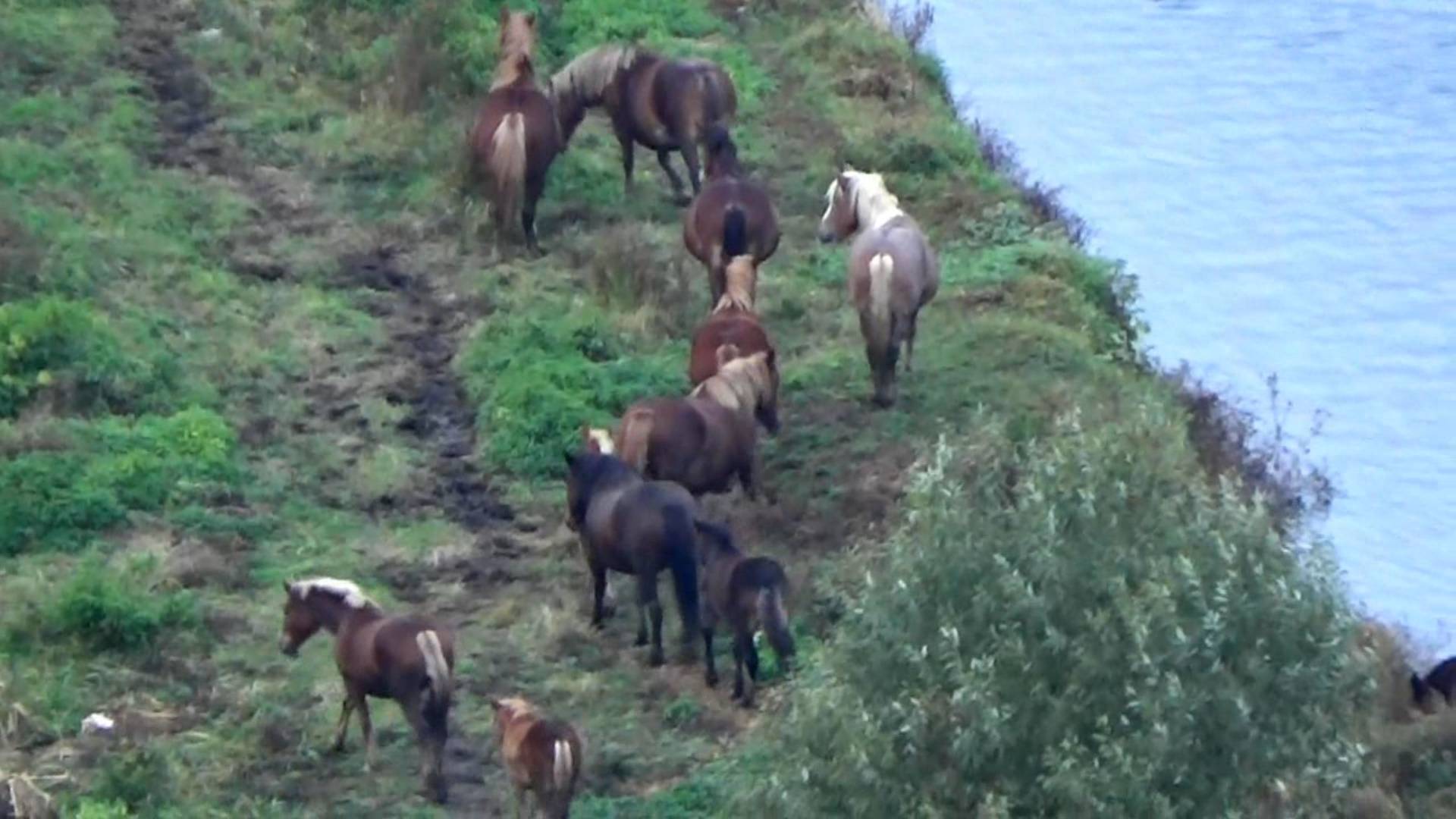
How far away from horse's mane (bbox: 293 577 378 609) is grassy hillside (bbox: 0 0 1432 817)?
575 mm

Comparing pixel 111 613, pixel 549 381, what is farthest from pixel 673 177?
pixel 111 613

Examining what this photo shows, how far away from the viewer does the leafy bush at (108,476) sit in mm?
13695

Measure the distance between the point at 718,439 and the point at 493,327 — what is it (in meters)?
3.19

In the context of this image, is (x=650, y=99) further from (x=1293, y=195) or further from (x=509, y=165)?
(x=1293, y=195)

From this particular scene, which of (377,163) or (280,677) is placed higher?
(377,163)

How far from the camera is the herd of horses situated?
1111 centimetres

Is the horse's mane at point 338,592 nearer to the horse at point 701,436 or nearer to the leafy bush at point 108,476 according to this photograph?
the horse at point 701,436

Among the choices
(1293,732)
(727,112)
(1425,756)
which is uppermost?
(727,112)

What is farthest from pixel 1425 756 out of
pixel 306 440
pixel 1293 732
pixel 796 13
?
pixel 796 13

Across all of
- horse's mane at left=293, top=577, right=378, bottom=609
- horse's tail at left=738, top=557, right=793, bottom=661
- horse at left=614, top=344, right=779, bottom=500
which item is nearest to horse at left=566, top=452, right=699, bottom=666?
horse's tail at left=738, top=557, right=793, bottom=661

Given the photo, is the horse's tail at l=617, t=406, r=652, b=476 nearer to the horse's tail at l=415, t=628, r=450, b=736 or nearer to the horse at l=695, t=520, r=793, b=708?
the horse at l=695, t=520, r=793, b=708

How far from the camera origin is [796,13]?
24000 mm

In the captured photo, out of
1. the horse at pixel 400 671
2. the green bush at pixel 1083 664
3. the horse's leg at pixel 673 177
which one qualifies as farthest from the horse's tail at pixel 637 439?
the horse's leg at pixel 673 177

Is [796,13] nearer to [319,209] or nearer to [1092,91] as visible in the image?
[1092,91]
